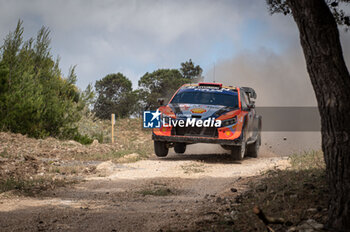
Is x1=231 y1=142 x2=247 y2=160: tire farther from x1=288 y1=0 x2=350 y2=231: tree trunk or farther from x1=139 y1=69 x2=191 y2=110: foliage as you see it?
x1=139 y1=69 x2=191 y2=110: foliage

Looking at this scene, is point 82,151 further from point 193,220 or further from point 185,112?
point 193,220

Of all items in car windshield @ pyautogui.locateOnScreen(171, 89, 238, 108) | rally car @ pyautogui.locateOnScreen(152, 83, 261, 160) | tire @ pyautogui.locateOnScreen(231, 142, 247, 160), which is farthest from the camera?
car windshield @ pyautogui.locateOnScreen(171, 89, 238, 108)

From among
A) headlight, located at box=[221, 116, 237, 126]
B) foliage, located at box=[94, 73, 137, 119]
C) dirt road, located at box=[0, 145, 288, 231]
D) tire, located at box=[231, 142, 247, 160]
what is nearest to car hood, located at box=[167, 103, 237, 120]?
headlight, located at box=[221, 116, 237, 126]

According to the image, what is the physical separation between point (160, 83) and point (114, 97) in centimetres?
518

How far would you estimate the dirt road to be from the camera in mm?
5988

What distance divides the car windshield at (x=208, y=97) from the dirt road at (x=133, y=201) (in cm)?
197

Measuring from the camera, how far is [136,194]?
822 centimetres

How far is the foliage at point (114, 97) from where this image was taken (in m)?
43.9

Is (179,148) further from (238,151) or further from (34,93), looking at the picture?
(34,93)

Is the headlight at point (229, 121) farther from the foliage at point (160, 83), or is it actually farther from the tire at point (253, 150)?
the foliage at point (160, 83)

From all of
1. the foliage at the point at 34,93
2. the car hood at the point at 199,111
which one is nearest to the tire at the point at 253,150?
the car hood at the point at 199,111

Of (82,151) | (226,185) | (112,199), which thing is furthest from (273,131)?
(112,199)

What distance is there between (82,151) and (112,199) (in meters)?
8.38

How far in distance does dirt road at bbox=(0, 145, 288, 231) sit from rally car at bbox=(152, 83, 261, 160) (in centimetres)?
86
